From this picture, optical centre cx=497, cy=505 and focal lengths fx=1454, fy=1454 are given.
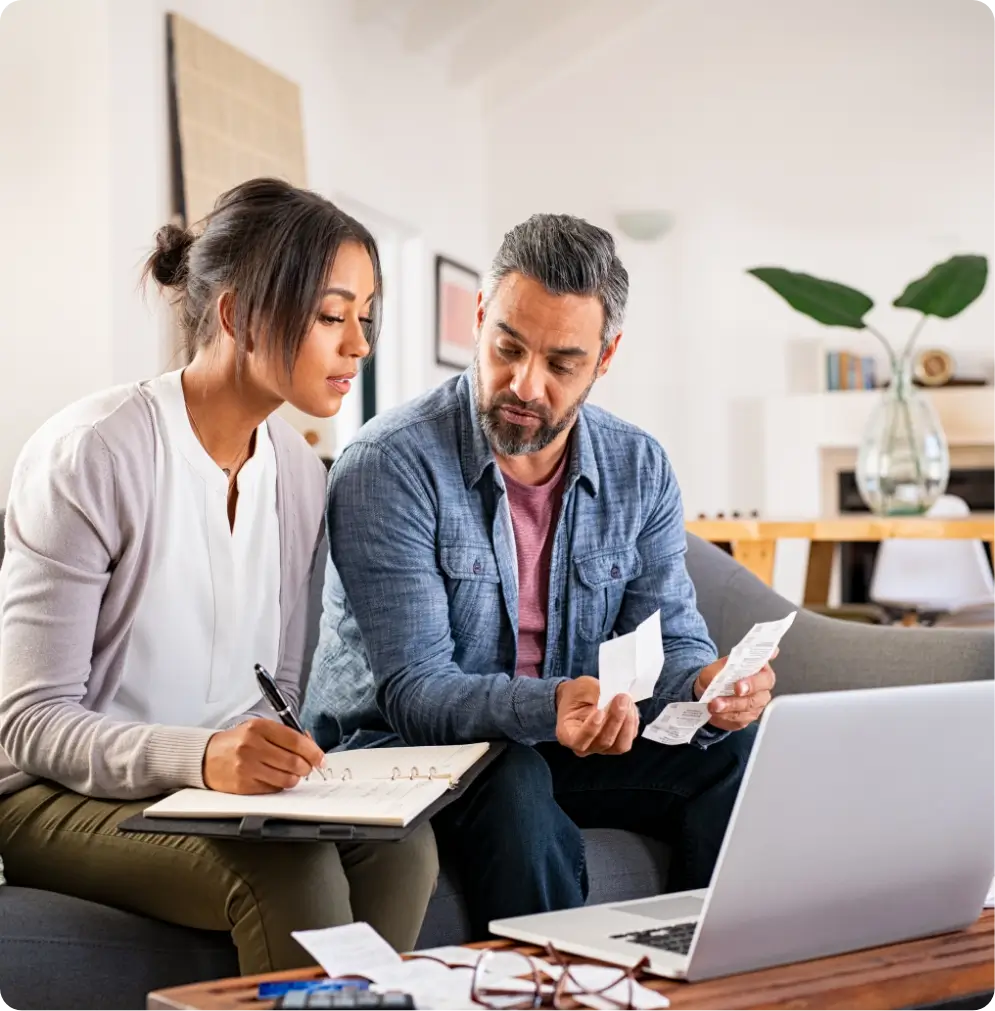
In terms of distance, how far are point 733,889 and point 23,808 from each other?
32.1 inches

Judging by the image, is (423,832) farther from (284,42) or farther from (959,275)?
(284,42)

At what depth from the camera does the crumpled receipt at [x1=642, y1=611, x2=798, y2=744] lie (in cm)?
144

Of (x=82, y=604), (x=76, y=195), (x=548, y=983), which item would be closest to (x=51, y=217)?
(x=76, y=195)

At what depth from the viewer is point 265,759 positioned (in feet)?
4.32

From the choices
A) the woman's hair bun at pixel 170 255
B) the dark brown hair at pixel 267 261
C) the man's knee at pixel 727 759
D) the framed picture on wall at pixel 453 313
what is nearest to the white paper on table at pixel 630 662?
the man's knee at pixel 727 759

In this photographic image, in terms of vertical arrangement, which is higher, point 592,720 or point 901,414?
point 901,414

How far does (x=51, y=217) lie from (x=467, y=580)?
2.34 meters

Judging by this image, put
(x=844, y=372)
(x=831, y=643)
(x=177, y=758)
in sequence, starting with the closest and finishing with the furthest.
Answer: (x=177, y=758)
(x=831, y=643)
(x=844, y=372)

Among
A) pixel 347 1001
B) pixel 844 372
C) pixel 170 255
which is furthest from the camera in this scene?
pixel 844 372

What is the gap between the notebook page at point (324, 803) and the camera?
4.02 feet

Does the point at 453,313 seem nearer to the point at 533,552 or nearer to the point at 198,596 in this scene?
the point at 533,552

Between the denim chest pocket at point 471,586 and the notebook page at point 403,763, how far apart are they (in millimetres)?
342

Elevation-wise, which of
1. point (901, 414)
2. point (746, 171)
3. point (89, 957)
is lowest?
point (89, 957)

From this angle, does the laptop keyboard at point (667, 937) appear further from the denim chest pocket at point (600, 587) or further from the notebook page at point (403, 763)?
the denim chest pocket at point (600, 587)
